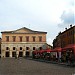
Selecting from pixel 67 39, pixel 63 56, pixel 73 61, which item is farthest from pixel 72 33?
pixel 73 61

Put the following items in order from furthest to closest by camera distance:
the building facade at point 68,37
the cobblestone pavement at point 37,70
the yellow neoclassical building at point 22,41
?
the yellow neoclassical building at point 22,41 < the building facade at point 68,37 < the cobblestone pavement at point 37,70

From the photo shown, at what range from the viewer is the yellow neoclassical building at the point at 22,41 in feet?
412

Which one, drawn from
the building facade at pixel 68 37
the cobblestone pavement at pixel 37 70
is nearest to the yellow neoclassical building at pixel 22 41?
the building facade at pixel 68 37

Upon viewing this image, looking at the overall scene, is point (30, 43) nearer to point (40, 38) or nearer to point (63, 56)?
point (40, 38)

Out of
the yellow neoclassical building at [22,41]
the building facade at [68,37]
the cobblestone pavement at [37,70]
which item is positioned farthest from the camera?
the yellow neoclassical building at [22,41]

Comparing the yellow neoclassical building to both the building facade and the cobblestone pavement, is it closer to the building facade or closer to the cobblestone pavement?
the building facade

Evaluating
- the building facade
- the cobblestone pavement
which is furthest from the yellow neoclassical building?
the cobblestone pavement

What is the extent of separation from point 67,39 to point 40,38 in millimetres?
29858

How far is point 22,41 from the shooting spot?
127312 mm

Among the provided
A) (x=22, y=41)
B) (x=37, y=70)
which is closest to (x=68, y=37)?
(x=22, y=41)

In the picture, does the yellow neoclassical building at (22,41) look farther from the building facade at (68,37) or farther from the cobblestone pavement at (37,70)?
the cobblestone pavement at (37,70)

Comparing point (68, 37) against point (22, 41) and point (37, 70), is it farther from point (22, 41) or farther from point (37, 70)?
point (37, 70)

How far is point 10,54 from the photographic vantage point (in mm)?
124125

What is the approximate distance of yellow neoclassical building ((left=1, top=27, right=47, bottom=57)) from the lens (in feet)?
412
